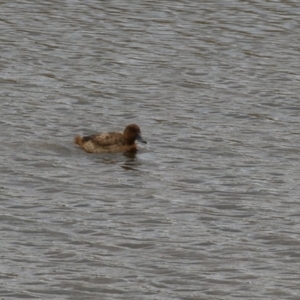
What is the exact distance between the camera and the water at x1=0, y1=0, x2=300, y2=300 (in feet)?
34.4

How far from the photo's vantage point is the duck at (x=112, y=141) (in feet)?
47.4

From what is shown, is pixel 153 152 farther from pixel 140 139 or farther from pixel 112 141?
pixel 112 141

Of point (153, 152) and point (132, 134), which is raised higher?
point (132, 134)

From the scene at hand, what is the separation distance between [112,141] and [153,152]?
1.61 ft

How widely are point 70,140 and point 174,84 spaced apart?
3058 mm

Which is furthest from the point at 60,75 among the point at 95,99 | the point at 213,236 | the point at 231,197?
the point at 213,236

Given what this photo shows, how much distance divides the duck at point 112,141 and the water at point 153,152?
10 centimetres

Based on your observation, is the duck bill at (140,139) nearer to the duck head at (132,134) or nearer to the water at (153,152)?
the duck head at (132,134)

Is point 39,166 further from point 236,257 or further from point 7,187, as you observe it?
point 236,257

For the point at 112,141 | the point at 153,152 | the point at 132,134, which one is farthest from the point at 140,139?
the point at 112,141

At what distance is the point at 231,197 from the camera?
1259cm

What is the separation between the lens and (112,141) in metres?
14.6

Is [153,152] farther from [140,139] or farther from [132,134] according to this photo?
[132,134]

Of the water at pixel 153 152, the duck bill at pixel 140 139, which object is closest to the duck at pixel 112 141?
the duck bill at pixel 140 139
